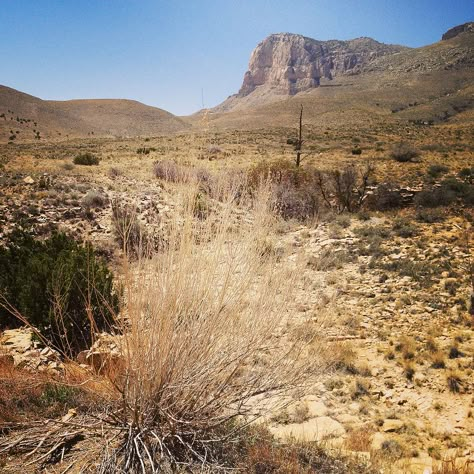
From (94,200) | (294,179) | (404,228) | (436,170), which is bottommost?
(404,228)

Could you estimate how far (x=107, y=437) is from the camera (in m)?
2.17

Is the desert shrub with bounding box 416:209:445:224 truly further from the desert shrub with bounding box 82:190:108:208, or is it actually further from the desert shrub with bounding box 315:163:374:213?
the desert shrub with bounding box 82:190:108:208

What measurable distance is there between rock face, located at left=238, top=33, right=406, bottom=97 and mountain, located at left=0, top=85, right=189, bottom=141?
67778 millimetres

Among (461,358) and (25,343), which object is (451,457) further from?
(25,343)

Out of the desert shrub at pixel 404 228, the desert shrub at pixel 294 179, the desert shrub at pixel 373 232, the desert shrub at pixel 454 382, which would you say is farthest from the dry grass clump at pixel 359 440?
the desert shrub at pixel 294 179

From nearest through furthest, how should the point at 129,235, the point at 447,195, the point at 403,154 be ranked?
the point at 129,235
the point at 447,195
the point at 403,154

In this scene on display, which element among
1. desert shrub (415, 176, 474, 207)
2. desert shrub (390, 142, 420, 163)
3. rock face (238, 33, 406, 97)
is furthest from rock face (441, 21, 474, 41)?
desert shrub (415, 176, 474, 207)

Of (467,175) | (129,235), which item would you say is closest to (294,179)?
(467,175)

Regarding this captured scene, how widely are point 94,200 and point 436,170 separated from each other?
1555cm

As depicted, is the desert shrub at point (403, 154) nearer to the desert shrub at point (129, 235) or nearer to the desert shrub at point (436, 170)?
the desert shrub at point (436, 170)

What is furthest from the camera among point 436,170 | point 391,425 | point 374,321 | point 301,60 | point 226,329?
point 301,60

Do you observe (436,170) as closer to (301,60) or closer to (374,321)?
(374,321)

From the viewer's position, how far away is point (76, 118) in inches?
2685

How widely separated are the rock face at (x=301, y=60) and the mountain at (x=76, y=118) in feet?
222
